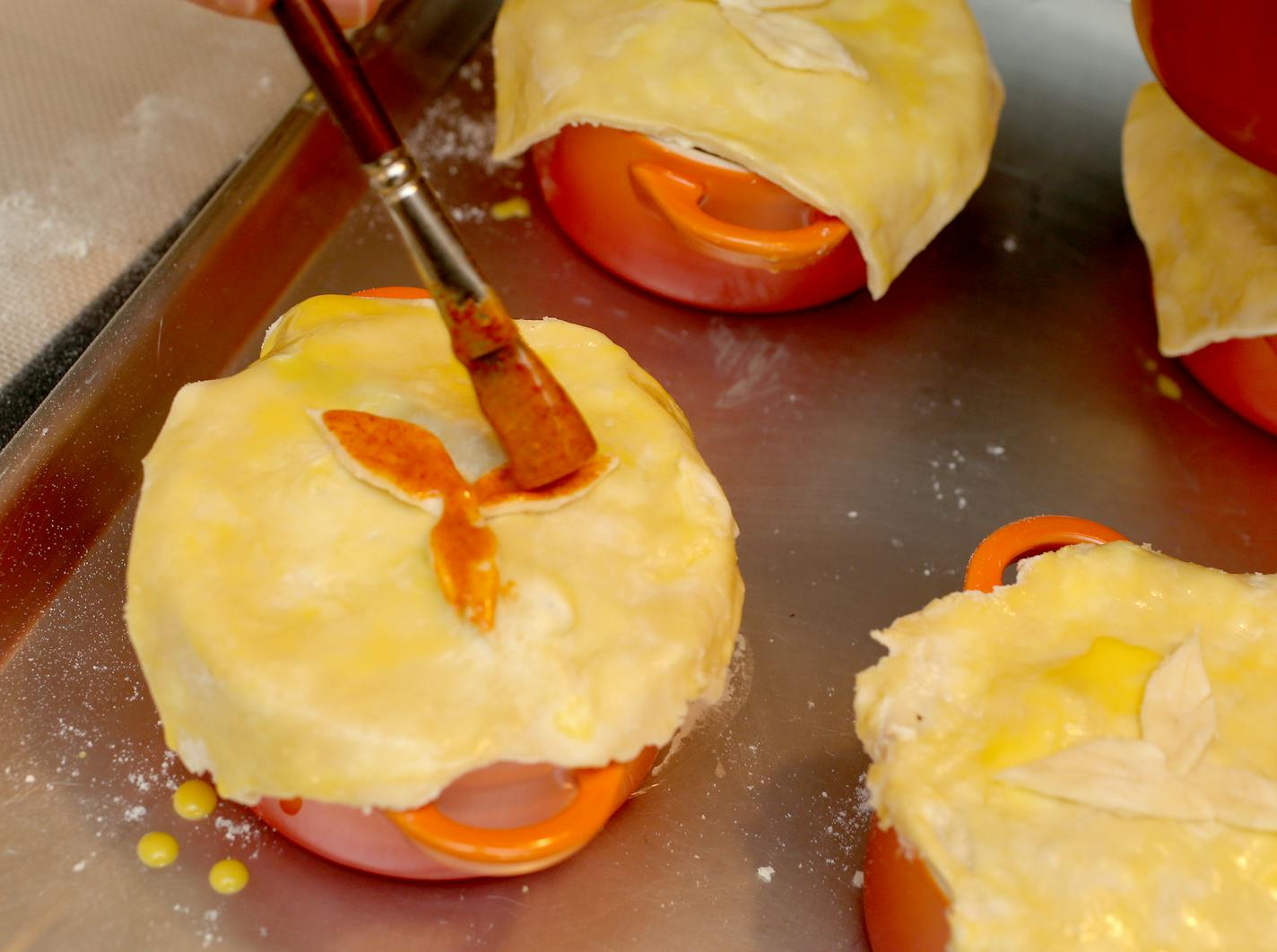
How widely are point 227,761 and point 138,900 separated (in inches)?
7.0

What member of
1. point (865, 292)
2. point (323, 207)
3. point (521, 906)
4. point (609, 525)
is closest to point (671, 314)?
point (865, 292)

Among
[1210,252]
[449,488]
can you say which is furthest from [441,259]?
[1210,252]

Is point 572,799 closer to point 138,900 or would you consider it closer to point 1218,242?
point 138,900

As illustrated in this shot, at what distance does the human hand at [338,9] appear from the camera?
786mm

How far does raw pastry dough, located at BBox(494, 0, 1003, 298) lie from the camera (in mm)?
964

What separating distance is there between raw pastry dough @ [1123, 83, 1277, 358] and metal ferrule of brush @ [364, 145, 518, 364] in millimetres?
660

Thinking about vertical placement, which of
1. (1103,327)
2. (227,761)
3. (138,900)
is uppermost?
(227,761)

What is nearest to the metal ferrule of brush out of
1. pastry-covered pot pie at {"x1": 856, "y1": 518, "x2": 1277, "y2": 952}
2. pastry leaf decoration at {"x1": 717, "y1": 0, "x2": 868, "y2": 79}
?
pastry-covered pot pie at {"x1": 856, "y1": 518, "x2": 1277, "y2": 952}

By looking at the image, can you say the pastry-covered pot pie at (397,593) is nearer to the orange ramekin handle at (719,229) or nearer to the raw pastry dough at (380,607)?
the raw pastry dough at (380,607)

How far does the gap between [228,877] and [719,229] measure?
589mm

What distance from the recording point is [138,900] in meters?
0.77

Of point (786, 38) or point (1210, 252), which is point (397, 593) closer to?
point (786, 38)

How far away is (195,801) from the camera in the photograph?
0.81 metres

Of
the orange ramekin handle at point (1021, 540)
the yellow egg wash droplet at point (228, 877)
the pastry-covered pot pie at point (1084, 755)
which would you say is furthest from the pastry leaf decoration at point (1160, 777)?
the yellow egg wash droplet at point (228, 877)
